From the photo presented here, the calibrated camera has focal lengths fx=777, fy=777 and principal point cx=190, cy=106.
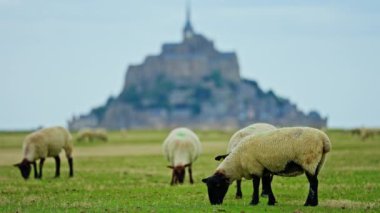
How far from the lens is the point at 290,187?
2284 centimetres

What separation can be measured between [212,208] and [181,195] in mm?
4064

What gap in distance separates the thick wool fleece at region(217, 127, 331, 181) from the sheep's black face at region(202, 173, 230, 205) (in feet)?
0.43

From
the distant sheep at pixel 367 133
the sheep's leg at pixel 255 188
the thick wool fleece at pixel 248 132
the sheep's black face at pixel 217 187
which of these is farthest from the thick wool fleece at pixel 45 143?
the distant sheep at pixel 367 133

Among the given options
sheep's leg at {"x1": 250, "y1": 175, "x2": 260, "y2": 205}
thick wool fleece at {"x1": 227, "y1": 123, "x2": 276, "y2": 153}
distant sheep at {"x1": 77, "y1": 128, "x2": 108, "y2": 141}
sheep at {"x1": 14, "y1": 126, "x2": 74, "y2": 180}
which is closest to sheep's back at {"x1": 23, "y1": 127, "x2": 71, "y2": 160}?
sheep at {"x1": 14, "y1": 126, "x2": 74, "y2": 180}

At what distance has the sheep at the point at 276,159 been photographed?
16.2 metres

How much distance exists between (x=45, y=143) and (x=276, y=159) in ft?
41.9

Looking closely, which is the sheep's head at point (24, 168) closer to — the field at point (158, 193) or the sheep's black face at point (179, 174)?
the field at point (158, 193)

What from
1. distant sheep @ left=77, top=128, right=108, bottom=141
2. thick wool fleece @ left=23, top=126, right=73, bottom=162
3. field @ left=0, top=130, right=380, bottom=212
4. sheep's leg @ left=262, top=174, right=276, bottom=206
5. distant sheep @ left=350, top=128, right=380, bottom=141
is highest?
thick wool fleece @ left=23, top=126, right=73, bottom=162

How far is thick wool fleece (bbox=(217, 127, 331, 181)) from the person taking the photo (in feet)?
53.2

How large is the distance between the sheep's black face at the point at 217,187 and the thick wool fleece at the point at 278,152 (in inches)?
5.2

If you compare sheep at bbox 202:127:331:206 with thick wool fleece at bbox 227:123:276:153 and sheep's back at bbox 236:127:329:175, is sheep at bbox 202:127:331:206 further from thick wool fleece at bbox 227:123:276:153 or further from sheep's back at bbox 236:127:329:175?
thick wool fleece at bbox 227:123:276:153

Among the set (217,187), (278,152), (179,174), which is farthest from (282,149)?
(179,174)

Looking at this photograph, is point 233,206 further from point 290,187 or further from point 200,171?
point 200,171

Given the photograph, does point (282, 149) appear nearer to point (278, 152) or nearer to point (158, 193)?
point (278, 152)
